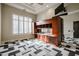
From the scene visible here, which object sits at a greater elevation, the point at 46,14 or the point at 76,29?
the point at 46,14

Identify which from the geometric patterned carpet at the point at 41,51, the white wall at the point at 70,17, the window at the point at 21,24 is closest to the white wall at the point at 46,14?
the window at the point at 21,24

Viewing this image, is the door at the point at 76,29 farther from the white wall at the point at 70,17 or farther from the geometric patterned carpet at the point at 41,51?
the geometric patterned carpet at the point at 41,51

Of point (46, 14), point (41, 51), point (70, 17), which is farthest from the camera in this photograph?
point (46, 14)

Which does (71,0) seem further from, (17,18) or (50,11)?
(17,18)

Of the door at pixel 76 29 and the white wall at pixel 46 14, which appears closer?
the door at pixel 76 29

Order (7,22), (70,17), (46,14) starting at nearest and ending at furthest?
(70,17) < (7,22) < (46,14)

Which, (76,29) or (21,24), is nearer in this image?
(76,29)

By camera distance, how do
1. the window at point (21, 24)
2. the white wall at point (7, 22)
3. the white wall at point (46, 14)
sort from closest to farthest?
the white wall at point (7, 22) < the white wall at point (46, 14) < the window at point (21, 24)

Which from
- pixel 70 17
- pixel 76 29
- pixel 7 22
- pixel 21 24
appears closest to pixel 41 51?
pixel 76 29

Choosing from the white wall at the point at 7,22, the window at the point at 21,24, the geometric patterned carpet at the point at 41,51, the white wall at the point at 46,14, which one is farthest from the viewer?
the window at the point at 21,24

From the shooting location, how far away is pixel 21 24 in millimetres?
7734

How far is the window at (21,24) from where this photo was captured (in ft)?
23.2

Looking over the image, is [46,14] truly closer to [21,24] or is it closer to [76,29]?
[21,24]

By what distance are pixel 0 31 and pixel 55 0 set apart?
203 inches
